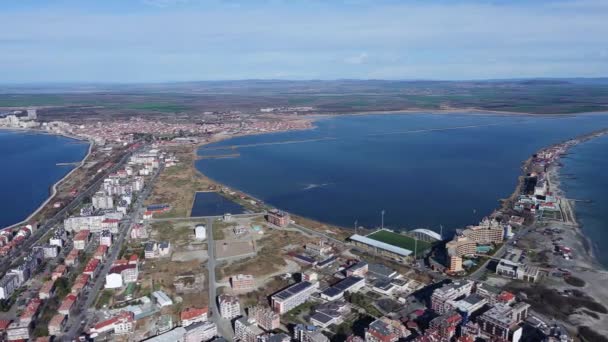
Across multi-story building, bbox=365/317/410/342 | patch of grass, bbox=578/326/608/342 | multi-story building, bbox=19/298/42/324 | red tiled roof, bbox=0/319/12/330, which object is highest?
multi-story building, bbox=365/317/410/342

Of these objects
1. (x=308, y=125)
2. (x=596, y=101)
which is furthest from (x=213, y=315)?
(x=596, y=101)

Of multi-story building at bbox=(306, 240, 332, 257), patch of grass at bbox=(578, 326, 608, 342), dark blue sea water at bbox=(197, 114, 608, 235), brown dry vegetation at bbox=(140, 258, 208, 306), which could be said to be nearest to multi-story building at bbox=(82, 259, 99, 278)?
brown dry vegetation at bbox=(140, 258, 208, 306)

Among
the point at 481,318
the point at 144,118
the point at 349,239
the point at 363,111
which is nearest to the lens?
the point at 481,318

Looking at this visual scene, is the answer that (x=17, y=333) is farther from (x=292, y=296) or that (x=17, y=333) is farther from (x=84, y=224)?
(x=84, y=224)

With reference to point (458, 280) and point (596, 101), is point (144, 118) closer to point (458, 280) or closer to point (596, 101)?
point (458, 280)

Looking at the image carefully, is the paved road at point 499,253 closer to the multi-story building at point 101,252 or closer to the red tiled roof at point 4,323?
the multi-story building at point 101,252

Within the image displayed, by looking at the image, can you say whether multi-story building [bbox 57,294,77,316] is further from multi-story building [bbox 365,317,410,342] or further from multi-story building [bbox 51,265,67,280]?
multi-story building [bbox 365,317,410,342]
